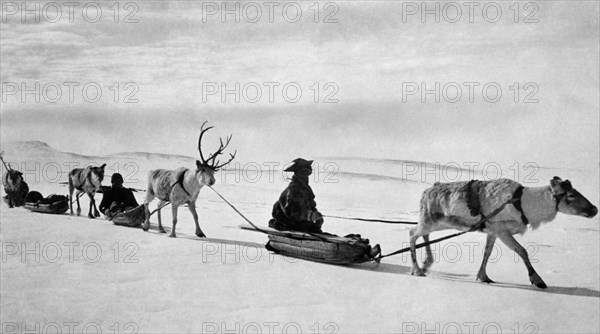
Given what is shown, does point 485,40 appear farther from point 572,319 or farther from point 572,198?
point 572,319

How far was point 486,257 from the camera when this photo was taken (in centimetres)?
327

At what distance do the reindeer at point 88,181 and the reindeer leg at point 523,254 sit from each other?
263 centimetres

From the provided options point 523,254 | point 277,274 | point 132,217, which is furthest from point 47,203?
point 523,254

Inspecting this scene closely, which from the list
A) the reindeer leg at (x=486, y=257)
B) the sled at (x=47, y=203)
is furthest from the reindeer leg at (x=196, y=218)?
the reindeer leg at (x=486, y=257)

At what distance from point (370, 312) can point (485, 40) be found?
5.60 ft

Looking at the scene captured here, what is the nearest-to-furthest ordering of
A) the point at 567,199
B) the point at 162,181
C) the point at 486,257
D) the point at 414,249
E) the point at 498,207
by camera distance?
the point at 567,199 < the point at 498,207 < the point at 486,257 < the point at 414,249 < the point at 162,181

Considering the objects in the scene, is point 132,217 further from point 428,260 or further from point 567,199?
Result: point 567,199

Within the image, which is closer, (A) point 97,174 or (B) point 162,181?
(B) point 162,181

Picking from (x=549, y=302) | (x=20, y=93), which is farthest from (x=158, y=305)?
(x=549, y=302)

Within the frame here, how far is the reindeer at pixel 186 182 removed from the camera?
3949mm

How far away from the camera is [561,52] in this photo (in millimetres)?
3645

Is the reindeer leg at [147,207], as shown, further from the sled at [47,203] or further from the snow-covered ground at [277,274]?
the sled at [47,203]

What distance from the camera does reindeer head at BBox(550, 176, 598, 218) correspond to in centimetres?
297

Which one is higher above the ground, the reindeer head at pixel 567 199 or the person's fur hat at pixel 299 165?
the person's fur hat at pixel 299 165
